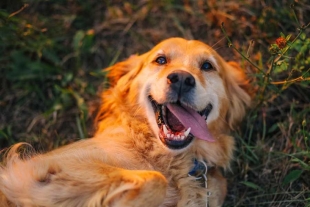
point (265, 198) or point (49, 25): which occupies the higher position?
point (49, 25)

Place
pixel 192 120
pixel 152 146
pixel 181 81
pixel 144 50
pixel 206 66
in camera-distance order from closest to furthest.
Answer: pixel 181 81
pixel 192 120
pixel 152 146
pixel 206 66
pixel 144 50

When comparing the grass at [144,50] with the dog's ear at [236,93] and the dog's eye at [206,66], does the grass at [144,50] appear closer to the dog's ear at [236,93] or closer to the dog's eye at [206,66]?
the dog's ear at [236,93]

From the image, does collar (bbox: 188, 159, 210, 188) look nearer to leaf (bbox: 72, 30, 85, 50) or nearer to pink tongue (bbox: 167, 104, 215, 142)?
pink tongue (bbox: 167, 104, 215, 142)

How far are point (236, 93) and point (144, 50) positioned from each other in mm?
1387

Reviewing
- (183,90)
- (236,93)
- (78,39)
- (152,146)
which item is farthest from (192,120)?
(78,39)

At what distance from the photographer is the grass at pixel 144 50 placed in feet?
13.3

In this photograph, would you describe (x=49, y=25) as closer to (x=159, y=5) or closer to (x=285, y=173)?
(x=159, y=5)

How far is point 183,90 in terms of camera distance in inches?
129

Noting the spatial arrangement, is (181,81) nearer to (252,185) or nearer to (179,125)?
(179,125)

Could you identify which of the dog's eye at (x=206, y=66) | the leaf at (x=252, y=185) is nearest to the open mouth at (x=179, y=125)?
the dog's eye at (x=206, y=66)

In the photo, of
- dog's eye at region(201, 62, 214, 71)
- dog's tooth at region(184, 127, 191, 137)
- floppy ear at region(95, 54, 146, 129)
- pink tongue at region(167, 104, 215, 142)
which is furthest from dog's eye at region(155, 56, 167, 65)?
dog's tooth at region(184, 127, 191, 137)

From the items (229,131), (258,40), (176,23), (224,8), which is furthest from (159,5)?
(229,131)

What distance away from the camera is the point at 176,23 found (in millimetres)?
5059

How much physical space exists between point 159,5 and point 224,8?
0.76 m
